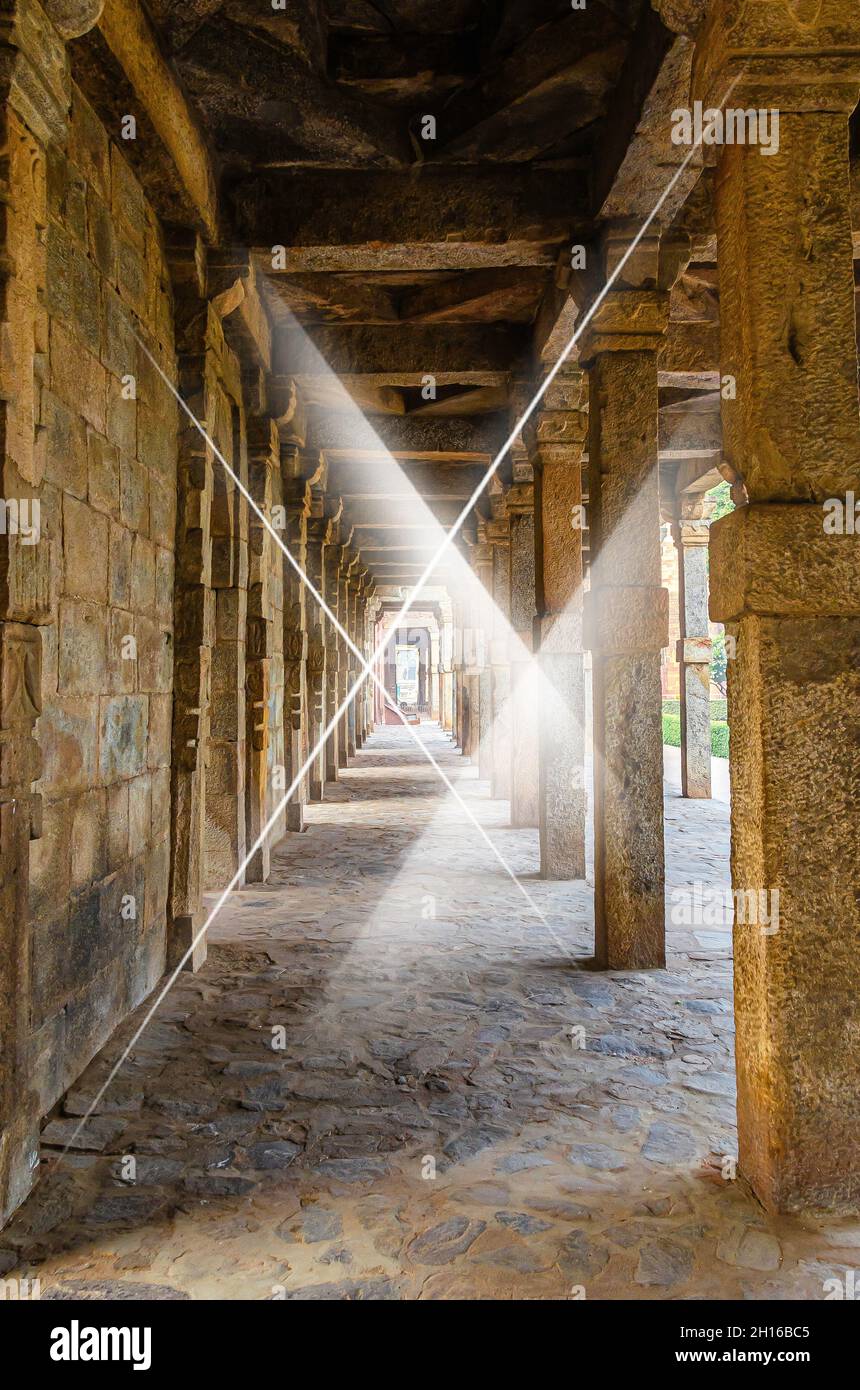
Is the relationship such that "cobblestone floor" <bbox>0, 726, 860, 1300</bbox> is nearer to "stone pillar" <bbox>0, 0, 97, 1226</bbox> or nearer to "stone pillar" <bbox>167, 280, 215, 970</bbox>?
"stone pillar" <bbox>167, 280, 215, 970</bbox>

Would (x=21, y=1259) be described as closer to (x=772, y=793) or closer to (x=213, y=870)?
(x=772, y=793)

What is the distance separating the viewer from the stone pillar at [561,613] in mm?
6840

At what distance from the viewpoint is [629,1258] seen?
2285 mm

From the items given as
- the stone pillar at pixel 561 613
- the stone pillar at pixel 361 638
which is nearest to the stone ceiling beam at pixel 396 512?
the stone pillar at pixel 361 638

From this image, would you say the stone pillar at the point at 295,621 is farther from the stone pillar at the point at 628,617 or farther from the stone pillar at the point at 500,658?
the stone pillar at the point at 628,617

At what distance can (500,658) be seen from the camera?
457 inches

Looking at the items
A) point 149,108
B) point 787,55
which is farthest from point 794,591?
point 149,108

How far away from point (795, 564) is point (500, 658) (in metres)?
9.20

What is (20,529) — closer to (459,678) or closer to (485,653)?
(485,653)

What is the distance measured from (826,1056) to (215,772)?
4971 millimetres

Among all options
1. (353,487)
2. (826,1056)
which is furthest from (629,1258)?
(353,487)

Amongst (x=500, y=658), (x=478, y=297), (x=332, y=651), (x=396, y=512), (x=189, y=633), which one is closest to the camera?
(x=189, y=633)

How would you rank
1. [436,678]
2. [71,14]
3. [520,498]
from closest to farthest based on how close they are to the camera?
[71,14]
[520,498]
[436,678]

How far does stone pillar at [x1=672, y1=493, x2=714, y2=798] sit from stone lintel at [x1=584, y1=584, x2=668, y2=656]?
744 cm
